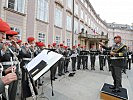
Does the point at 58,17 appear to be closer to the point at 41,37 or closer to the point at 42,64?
the point at 41,37

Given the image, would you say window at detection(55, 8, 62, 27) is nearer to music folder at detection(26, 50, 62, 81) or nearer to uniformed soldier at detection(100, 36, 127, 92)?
uniformed soldier at detection(100, 36, 127, 92)

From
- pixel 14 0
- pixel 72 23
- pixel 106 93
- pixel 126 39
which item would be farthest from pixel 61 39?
pixel 126 39

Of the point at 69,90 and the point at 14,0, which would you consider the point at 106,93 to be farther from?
the point at 14,0

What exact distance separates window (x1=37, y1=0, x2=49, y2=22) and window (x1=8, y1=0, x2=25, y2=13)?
227 centimetres

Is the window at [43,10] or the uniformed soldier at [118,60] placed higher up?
the window at [43,10]

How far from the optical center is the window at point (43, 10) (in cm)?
1314

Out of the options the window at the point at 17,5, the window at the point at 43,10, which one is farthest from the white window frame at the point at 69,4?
the window at the point at 17,5

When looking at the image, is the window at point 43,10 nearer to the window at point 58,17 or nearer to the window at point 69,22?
the window at point 58,17

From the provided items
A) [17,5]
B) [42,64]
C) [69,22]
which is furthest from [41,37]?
[42,64]

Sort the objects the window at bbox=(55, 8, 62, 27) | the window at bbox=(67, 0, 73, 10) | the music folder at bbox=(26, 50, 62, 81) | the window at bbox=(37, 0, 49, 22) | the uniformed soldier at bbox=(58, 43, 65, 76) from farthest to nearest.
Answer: the window at bbox=(67, 0, 73, 10) < the window at bbox=(55, 8, 62, 27) < the window at bbox=(37, 0, 49, 22) < the uniformed soldier at bbox=(58, 43, 65, 76) < the music folder at bbox=(26, 50, 62, 81)

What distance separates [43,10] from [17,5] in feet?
12.5

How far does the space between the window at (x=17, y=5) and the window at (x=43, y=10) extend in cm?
227

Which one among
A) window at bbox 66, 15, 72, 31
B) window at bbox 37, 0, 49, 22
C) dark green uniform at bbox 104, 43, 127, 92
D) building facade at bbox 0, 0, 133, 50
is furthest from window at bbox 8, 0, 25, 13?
window at bbox 66, 15, 72, 31

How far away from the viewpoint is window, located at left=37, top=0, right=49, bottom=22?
13141 millimetres
